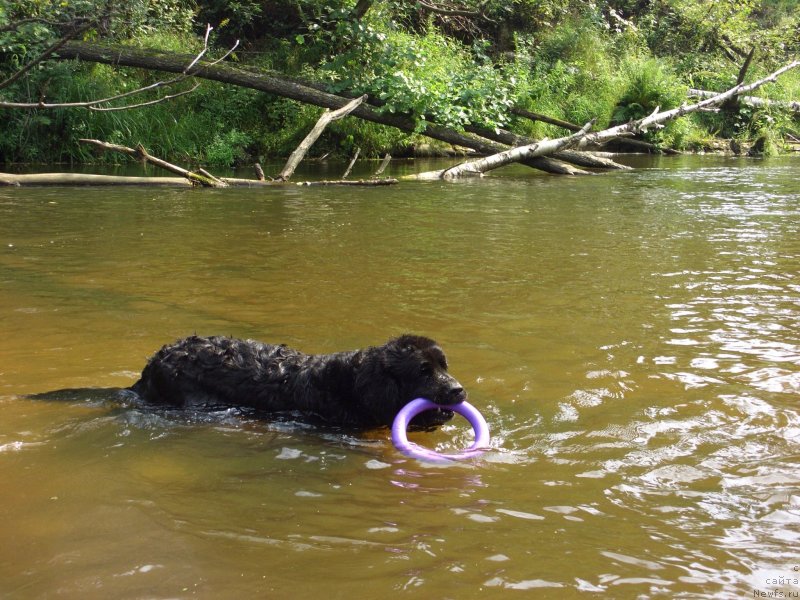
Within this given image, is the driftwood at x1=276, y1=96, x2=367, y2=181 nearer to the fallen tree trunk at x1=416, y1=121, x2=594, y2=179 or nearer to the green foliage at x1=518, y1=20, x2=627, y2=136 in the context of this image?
the fallen tree trunk at x1=416, y1=121, x2=594, y2=179

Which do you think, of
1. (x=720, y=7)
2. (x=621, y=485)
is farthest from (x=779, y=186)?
(x=720, y=7)

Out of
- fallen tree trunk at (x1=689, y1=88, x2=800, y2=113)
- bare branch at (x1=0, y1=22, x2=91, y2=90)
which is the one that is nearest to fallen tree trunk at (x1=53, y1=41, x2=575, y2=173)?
fallen tree trunk at (x1=689, y1=88, x2=800, y2=113)

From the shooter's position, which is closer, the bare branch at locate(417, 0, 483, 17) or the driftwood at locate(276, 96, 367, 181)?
the driftwood at locate(276, 96, 367, 181)

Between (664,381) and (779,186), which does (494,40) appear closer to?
(779,186)

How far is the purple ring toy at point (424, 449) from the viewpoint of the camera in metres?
3.77

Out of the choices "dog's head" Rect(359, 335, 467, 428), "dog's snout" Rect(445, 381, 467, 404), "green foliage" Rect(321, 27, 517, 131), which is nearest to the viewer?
"dog's snout" Rect(445, 381, 467, 404)

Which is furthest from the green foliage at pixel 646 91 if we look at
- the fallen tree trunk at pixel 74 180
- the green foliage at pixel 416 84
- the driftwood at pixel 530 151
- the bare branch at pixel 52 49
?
the bare branch at pixel 52 49

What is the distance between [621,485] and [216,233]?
7.16 meters

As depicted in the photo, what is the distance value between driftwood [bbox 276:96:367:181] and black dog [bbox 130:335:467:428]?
33.7ft

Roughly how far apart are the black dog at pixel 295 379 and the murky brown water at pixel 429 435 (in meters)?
0.17

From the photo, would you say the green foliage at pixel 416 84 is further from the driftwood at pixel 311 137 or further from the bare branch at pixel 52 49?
the bare branch at pixel 52 49

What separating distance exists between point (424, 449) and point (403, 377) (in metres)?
0.51

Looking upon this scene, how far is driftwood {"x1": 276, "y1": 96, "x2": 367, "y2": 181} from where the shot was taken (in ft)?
48.0

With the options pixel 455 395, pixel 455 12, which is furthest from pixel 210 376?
pixel 455 12
